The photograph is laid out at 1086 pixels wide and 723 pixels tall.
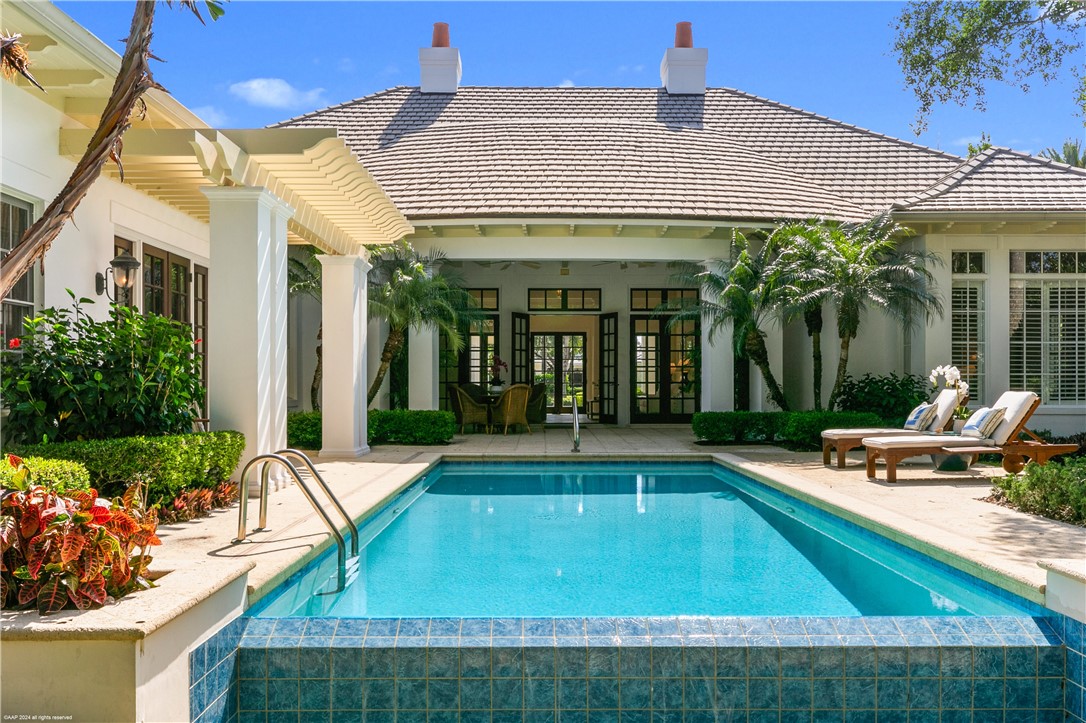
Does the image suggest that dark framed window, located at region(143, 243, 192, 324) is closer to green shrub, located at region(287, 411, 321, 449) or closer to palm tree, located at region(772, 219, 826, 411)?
green shrub, located at region(287, 411, 321, 449)

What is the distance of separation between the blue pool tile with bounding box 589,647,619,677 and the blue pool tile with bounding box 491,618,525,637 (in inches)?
13.3

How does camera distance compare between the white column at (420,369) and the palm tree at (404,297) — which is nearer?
the palm tree at (404,297)

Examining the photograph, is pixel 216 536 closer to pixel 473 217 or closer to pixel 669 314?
pixel 473 217

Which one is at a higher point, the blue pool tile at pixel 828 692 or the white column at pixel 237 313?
the white column at pixel 237 313

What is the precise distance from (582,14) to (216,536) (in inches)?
572

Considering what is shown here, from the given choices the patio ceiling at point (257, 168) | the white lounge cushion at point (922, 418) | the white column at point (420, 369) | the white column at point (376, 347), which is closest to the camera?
the patio ceiling at point (257, 168)

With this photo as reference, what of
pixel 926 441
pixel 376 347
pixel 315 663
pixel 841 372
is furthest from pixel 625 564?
pixel 376 347

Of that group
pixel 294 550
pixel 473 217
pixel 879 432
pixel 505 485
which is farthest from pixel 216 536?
pixel 473 217

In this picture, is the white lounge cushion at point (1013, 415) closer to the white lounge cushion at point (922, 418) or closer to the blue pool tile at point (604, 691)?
the white lounge cushion at point (922, 418)

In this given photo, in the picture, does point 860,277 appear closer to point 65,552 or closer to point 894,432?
point 894,432

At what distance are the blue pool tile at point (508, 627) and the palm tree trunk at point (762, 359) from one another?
32.6 feet

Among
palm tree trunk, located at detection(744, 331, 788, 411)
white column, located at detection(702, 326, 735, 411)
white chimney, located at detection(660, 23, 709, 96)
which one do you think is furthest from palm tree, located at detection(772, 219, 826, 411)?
white chimney, located at detection(660, 23, 709, 96)

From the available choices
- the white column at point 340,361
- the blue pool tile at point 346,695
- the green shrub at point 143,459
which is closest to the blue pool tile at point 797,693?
the blue pool tile at point 346,695

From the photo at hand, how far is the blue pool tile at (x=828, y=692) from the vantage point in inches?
154
